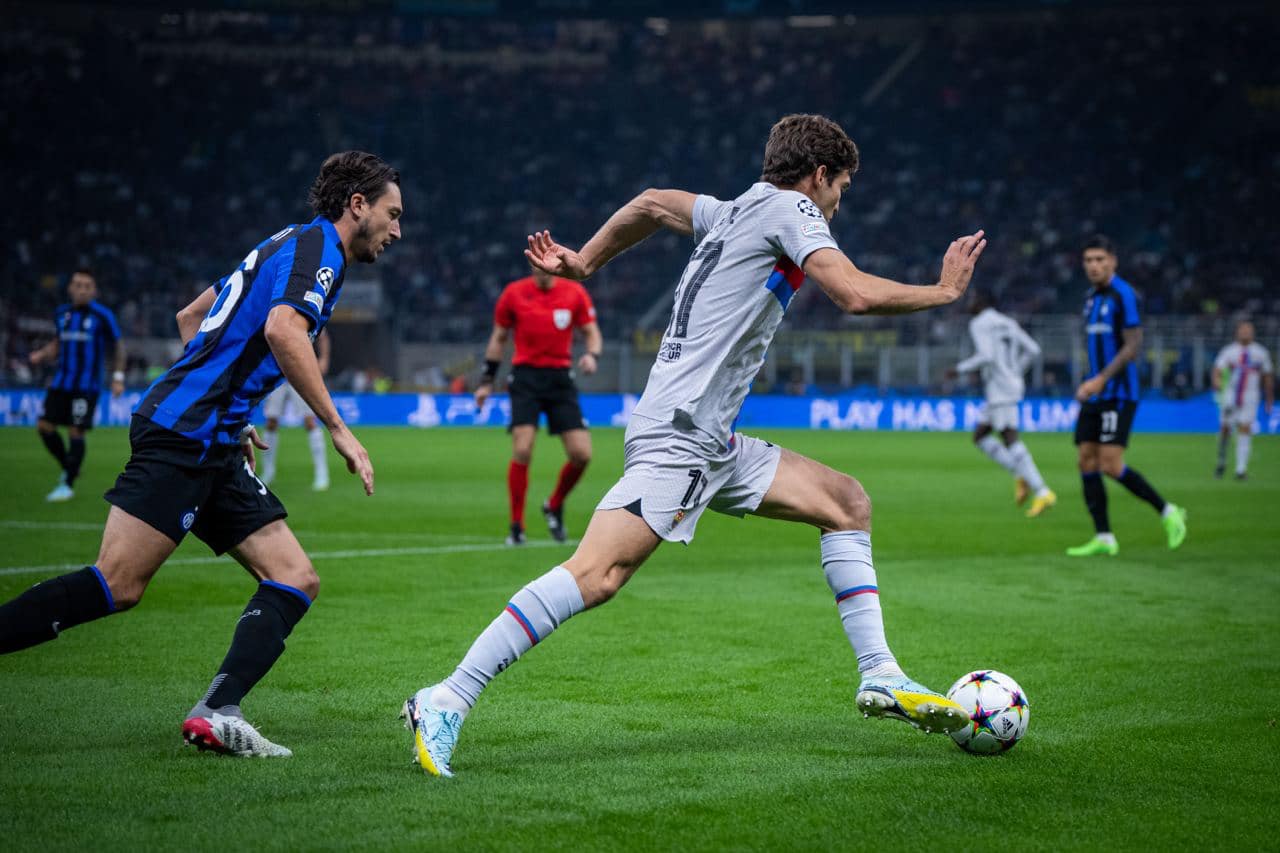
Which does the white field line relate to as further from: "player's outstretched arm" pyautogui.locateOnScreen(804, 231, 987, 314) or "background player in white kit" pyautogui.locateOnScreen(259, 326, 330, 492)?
"player's outstretched arm" pyautogui.locateOnScreen(804, 231, 987, 314)

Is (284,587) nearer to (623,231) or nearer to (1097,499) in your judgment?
(623,231)

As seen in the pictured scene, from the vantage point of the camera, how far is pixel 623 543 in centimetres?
470

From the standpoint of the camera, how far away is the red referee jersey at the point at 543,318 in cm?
1162

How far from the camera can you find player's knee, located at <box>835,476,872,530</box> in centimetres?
523

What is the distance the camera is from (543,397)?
11.6 m

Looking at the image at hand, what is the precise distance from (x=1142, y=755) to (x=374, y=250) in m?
3.21

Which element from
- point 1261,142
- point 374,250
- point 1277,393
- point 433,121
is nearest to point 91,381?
point 374,250

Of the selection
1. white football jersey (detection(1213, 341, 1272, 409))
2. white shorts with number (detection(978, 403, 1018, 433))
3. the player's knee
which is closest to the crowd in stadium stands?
white football jersey (detection(1213, 341, 1272, 409))

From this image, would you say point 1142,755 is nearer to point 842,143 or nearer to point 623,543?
point 623,543

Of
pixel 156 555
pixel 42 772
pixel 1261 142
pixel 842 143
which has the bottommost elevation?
pixel 42 772

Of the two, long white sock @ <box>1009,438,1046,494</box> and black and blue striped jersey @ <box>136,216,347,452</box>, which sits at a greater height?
black and blue striped jersey @ <box>136,216,347,452</box>

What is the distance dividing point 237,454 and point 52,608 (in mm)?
776

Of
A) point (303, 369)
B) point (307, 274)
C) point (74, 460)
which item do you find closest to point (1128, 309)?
point (307, 274)

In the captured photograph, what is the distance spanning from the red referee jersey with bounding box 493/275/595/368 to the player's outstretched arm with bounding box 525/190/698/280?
20.6ft
